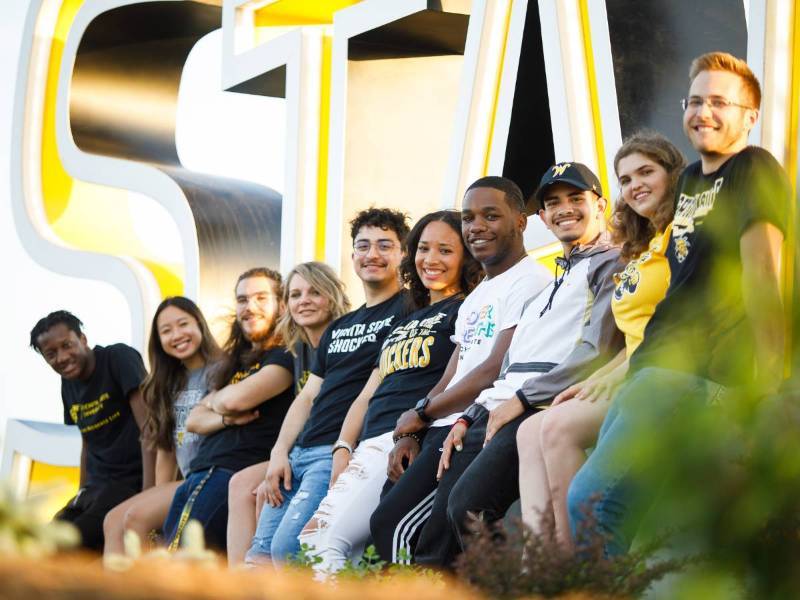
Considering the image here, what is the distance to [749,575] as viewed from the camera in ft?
3.59

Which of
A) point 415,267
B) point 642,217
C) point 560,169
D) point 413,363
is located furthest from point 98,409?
point 642,217

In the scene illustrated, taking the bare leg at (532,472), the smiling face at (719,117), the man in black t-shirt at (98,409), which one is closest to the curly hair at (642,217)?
the smiling face at (719,117)

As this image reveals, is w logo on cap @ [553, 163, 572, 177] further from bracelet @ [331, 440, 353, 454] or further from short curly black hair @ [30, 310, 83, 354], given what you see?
short curly black hair @ [30, 310, 83, 354]

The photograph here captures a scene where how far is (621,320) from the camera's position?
368 centimetres

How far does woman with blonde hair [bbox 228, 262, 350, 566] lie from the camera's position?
5.42 meters

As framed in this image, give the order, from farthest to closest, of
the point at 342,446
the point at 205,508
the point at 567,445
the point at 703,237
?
the point at 205,508, the point at 342,446, the point at 567,445, the point at 703,237

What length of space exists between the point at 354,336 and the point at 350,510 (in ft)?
3.14

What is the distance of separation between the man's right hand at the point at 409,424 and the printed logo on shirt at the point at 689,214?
4.34 ft

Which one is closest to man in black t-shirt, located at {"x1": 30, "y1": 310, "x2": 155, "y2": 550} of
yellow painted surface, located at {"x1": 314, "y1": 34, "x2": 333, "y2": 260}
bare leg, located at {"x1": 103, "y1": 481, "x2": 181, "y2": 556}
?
bare leg, located at {"x1": 103, "y1": 481, "x2": 181, "y2": 556}

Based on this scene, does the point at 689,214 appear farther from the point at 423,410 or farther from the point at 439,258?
the point at 439,258

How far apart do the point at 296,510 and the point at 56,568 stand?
A: 3.96 meters

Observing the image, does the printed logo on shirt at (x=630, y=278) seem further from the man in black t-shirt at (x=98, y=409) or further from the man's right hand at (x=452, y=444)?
the man in black t-shirt at (x=98, y=409)

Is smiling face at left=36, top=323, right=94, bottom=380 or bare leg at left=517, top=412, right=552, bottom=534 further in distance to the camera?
smiling face at left=36, top=323, right=94, bottom=380

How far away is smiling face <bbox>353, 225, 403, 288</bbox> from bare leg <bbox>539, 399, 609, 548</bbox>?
1936 millimetres
